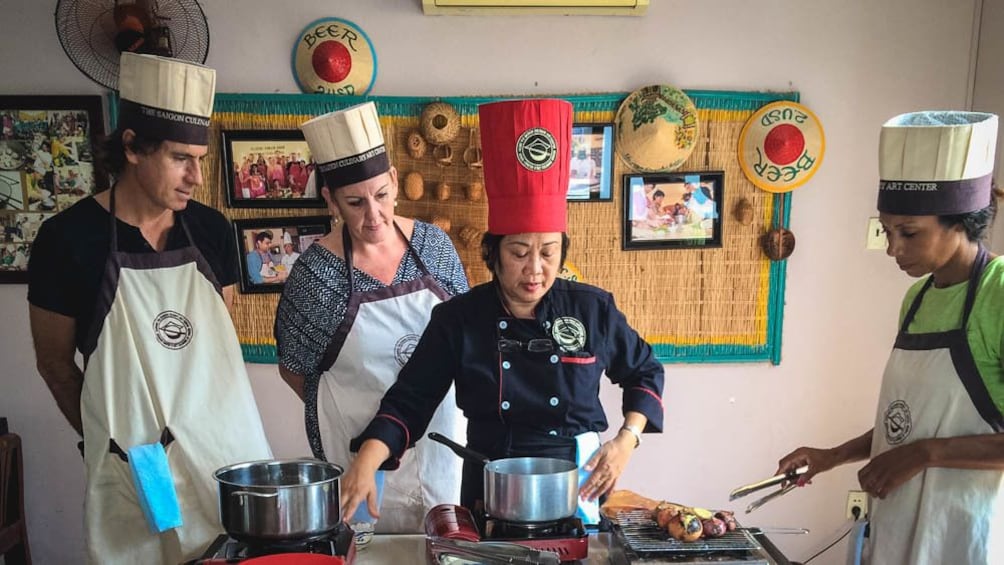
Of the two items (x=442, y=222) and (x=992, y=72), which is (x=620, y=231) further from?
(x=992, y=72)

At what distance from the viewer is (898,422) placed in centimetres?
156

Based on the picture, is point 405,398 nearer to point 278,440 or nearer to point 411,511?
point 411,511

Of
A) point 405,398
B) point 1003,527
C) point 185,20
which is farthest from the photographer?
point 185,20

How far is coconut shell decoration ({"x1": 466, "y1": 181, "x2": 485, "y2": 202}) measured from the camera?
9.32ft

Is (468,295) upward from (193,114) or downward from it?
downward

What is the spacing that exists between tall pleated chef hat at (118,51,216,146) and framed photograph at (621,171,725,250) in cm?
173

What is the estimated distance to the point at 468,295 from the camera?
1.64m

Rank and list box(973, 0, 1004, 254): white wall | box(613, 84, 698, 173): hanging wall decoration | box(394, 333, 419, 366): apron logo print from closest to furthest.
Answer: box(394, 333, 419, 366): apron logo print
box(973, 0, 1004, 254): white wall
box(613, 84, 698, 173): hanging wall decoration

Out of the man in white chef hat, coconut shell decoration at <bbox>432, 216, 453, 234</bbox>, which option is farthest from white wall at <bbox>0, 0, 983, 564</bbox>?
the man in white chef hat

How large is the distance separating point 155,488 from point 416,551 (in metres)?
0.59

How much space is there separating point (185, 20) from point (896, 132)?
2490 millimetres

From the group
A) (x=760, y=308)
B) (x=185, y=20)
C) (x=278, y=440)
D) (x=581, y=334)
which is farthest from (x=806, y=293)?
(x=185, y=20)

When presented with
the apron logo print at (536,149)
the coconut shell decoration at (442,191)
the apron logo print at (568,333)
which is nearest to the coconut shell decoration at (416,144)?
the coconut shell decoration at (442,191)

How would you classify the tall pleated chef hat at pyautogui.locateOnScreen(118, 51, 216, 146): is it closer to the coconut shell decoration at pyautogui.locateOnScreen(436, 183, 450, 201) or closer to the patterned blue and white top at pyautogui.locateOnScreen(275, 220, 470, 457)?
the patterned blue and white top at pyautogui.locateOnScreen(275, 220, 470, 457)
